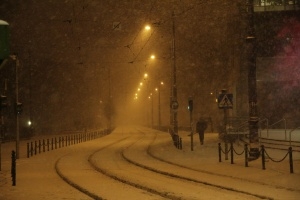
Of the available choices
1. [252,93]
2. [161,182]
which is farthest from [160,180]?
[252,93]

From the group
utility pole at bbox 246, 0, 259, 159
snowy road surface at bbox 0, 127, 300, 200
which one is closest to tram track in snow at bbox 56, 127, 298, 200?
snowy road surface at bbox 0, 127, 300, 200

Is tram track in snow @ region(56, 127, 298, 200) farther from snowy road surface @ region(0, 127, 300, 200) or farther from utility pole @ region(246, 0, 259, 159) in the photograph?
utility pole @ region(246, 0, 259, 159)

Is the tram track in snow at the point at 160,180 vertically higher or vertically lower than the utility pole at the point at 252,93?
lower

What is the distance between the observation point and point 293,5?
4691cm

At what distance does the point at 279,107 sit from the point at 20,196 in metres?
37.3

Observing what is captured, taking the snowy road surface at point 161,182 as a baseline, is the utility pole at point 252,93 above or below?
above

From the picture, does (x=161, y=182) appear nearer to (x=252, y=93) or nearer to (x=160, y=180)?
(x=160, y=180)

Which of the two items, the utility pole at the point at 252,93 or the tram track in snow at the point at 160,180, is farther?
the utility pole at the point at 252,93

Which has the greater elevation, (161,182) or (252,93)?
(252,93)

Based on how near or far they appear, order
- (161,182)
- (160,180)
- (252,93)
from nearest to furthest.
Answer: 1. (161,182)
2. (160,180)
3. (252,93)

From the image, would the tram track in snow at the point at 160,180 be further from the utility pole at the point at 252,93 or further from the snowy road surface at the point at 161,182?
the utility pole at the point at 252,93

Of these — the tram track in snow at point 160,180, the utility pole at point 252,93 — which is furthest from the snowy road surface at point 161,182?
the utility pole at point 252,93

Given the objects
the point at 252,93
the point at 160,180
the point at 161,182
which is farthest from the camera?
the point at 252,93

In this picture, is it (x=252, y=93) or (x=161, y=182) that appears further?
(x=252, y=93)
